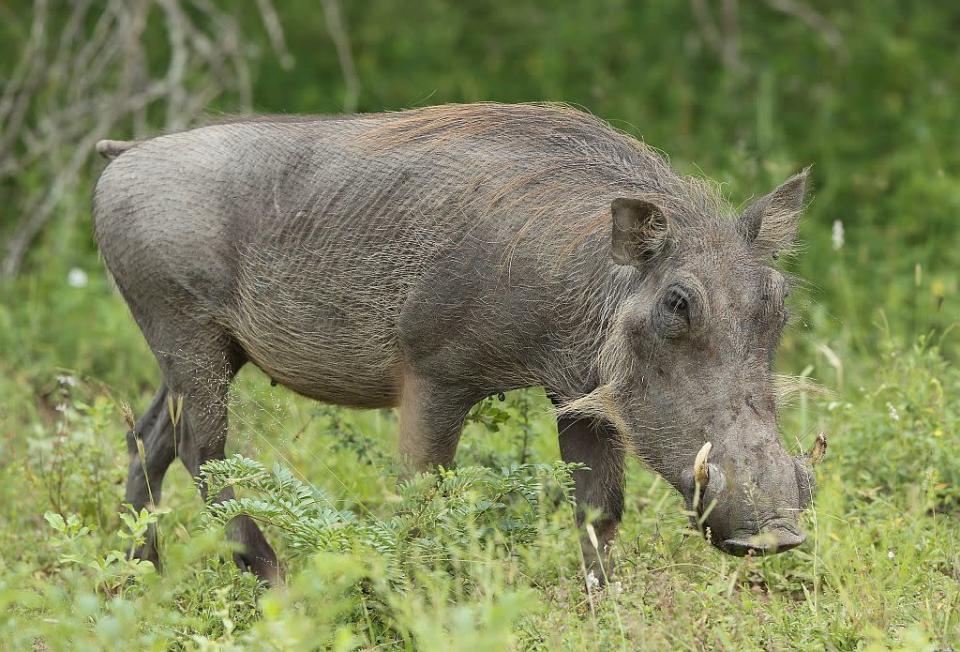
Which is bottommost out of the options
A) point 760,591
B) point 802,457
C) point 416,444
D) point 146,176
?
point 760,591

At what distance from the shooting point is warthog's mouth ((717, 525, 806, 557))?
313 centimetres

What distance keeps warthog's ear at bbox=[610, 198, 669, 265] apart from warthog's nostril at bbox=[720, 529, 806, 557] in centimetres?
78

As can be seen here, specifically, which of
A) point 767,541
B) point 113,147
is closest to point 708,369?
point 767,541

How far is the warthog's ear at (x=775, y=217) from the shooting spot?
12.3 feet

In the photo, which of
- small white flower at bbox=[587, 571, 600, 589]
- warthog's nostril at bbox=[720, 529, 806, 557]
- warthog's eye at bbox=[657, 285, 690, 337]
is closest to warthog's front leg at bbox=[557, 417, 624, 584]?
small white flower at bbox=[587, 571, 600, 589]

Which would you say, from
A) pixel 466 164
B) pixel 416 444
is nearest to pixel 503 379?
pixel 416 444

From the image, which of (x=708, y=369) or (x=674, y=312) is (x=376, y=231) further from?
(x=708, y=369)

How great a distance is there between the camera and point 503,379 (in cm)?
393

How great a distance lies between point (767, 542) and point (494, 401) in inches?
59.1

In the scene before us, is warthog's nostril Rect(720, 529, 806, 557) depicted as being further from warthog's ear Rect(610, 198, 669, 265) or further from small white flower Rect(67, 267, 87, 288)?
small white flower Rect(67, 267, 87, 288)

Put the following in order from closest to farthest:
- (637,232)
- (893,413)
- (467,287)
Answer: (637,232), (467,287), (893,413)

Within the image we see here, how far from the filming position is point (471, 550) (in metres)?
3.29

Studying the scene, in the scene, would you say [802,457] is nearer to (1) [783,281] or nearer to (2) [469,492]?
(1) [783,281]

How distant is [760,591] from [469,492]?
1013 mm
